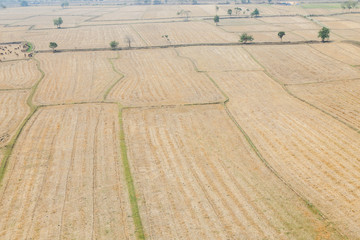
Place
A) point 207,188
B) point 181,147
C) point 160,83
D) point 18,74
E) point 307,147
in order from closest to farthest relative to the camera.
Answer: point 207,188, point 307,147, point 181,147, point 160,83, point 18,74

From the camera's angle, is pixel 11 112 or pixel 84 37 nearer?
pixel 11 112

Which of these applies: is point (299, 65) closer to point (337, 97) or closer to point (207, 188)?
point (337, 97)

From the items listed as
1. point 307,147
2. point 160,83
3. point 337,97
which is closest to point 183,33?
point 160,83

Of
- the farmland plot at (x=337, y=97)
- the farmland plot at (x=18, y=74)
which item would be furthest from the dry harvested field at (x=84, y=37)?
the farmland plot at (x=337, y=97)

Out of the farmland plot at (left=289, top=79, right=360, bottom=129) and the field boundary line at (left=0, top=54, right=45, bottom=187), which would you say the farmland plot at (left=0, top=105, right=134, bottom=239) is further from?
the farmland plot at (left=289, top=79, right=360, bottom=129)

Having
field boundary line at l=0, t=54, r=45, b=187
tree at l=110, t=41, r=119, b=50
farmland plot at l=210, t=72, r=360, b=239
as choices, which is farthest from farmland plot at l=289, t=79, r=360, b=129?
tree at l=110, t=41, r=119, b=50

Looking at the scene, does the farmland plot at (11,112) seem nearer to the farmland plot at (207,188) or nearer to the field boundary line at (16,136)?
the field boundary line at (16,136)
